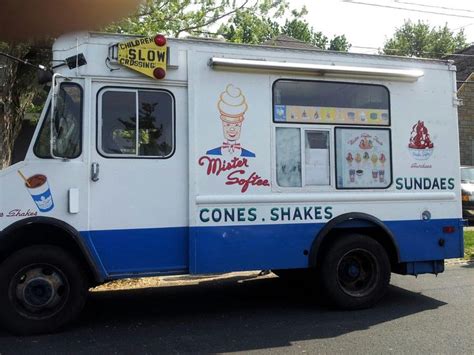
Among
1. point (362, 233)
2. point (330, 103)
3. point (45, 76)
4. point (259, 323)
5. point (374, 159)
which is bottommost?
point (259, 323)

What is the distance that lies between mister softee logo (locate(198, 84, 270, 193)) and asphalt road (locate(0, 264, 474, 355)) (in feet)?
5.12

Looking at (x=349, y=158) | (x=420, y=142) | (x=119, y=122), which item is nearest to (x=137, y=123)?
(x=119, y=122)

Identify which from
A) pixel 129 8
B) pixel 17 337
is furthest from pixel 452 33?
pixel 17 337

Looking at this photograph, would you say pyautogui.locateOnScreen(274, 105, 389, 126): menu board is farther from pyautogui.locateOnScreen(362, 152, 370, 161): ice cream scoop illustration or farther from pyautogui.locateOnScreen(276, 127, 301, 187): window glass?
pyautogui.locateOnScreen(362, 152, 370, 161): ice cream scoop illustration

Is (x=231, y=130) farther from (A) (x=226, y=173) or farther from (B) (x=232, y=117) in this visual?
(A) (x=226, y=173)

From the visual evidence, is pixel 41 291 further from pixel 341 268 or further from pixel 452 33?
pixel 452 33

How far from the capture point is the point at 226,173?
19.2 feet

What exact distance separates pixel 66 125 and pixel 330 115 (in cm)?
294

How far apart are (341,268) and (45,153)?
3550mm

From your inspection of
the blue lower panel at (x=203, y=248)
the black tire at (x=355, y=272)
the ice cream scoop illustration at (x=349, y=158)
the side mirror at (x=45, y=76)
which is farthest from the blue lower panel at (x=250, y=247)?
the side mirror at (x=45, y=76)

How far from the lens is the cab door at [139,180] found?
545cm

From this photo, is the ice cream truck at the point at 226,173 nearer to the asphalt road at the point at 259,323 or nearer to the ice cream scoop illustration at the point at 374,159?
the ice cream scoop illustration at the point at 374,159

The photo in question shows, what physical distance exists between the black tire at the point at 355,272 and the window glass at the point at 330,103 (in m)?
Result: 1.42

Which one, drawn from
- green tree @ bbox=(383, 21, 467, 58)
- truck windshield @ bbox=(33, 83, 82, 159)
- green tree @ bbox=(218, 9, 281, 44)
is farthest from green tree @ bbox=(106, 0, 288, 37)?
green tree @ bbox=(383, 21, 467, 58)
